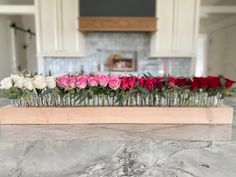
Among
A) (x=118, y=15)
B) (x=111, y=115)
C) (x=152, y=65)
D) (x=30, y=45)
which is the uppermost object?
(x=118, y=15)

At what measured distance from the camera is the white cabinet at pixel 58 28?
132 inches

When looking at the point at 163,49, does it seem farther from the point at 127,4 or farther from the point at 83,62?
the point at 83,62

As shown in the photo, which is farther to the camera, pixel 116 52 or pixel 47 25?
pixel 116 52

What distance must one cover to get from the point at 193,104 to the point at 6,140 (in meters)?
Answer: 0.89

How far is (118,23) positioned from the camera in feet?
10.8

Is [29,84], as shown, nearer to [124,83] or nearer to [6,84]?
[6,84]

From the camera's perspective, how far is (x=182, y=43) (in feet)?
11.2

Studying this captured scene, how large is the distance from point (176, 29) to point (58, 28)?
1861 millimetres

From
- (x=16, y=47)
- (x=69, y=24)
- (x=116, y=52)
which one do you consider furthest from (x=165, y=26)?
(x=16, y=47)

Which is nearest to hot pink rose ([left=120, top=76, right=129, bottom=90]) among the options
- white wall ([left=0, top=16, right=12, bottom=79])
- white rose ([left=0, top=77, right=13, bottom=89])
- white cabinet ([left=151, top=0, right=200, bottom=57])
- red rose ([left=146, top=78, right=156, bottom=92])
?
red rose ([left=146, top=78, right=156, bottom=92])

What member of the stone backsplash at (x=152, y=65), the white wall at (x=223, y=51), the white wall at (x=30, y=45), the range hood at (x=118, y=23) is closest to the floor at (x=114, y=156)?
the range hood at (x=118, y=23)

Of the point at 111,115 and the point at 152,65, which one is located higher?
the point at 152,65

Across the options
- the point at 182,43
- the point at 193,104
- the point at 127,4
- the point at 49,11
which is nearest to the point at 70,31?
the point at 49,11

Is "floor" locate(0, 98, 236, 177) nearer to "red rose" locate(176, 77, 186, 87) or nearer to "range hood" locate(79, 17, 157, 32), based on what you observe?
"red rose" locate(176, 77, 186, 87)
